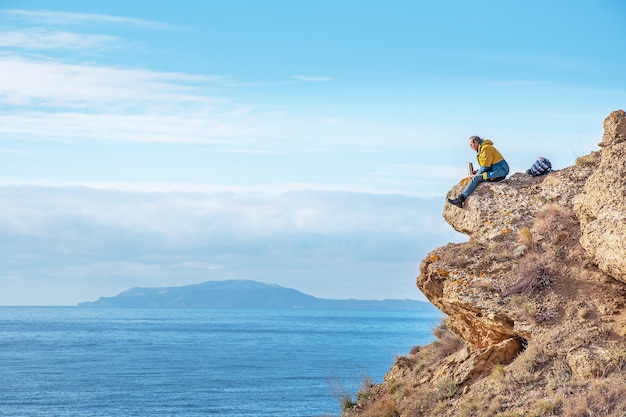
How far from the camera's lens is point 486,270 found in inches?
736

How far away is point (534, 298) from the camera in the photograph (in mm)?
17641

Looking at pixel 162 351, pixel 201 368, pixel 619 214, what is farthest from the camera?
pixel 162 351

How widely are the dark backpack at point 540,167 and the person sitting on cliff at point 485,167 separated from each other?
0.82 metres

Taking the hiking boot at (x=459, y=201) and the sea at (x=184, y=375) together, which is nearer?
the hiking boot at (x=459, y=201)

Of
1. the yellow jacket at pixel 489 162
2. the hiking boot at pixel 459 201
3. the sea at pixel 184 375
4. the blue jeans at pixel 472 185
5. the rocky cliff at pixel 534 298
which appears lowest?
the sea at pixel 184 375

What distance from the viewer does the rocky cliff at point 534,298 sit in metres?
15.8

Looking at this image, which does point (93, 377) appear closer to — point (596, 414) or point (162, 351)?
point (162, 351)

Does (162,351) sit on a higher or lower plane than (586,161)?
lower

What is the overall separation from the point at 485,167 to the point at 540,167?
5.46 ft

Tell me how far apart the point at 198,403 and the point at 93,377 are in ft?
83.2

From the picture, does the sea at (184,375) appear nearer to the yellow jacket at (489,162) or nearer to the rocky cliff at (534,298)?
the rocky cliff at (534,298)

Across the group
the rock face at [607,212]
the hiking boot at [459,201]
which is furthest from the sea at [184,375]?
the rock face at [607,212]

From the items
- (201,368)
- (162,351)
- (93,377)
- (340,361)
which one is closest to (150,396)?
(93,377)

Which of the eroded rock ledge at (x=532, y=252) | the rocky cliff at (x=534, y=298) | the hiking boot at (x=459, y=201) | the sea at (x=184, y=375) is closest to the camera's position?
the rocky cliff at (x=534, y=298)
